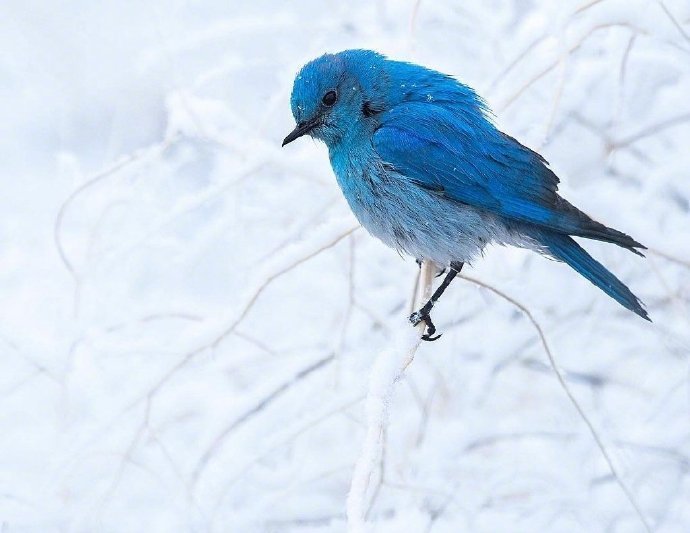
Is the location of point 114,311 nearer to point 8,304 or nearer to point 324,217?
point 8,304

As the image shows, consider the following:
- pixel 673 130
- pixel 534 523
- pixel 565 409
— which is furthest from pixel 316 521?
pixel 673 130

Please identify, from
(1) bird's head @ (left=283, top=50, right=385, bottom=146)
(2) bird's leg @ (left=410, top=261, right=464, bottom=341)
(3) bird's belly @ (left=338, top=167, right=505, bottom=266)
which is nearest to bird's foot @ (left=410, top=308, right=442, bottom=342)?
(2) bird's leg @ (left=410, top=261, right=464, bottom=341)

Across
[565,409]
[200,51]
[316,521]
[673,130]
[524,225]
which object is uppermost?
[200,51]

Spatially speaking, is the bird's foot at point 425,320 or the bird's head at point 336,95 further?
the bird's head at point 336,95

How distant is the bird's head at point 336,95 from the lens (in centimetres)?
233

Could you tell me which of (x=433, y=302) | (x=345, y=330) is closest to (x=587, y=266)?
(x=433, y=302)

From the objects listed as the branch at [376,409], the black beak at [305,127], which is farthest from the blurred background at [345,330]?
the branch at [376,409]

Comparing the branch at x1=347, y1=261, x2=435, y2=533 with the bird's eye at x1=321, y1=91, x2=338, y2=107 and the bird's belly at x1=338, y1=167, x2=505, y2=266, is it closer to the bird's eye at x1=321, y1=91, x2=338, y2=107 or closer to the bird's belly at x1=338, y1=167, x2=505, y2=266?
the bird's belly at x1=338, y1=167, x2=505, y2=266

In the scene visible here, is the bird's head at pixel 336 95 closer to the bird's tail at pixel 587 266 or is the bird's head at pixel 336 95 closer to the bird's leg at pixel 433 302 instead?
the bird's leg at pixel 433 302

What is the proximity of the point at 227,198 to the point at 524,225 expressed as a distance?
128cm

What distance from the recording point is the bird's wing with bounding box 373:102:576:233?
231cm

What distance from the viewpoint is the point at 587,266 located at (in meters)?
2.22

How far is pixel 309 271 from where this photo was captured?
330 cm

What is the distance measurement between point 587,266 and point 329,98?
0.82 metres
